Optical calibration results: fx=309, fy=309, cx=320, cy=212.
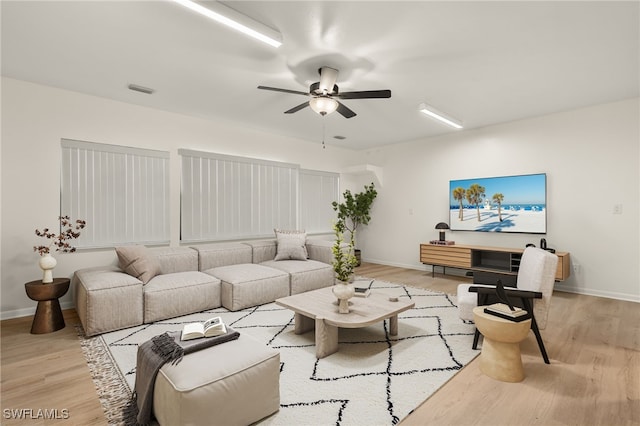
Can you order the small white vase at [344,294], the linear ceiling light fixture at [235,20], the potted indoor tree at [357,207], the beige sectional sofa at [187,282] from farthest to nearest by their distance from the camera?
the potted indoor tree at [357,207], the beige sectional sofa at [187,282], the small white vase at [344,294], the linear ceiling light fixture at [235,20]

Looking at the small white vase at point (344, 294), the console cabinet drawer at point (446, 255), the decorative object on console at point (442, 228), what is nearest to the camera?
the small white vase at point (344, 294)

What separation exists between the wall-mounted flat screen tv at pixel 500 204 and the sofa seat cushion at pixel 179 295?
4.46 meters

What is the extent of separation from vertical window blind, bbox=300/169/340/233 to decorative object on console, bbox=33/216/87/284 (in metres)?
3.74

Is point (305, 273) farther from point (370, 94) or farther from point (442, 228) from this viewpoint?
point (442, 228)

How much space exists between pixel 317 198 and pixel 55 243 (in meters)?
4.46

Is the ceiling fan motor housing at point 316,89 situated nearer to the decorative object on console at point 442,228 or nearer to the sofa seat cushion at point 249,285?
the sofa seat cushion at point 249,285

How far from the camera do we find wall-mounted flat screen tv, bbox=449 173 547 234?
4883mm

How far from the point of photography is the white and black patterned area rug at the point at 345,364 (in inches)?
74.8

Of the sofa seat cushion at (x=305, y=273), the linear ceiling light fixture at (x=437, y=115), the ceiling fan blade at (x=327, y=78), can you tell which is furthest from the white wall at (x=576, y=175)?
the ceiling fan blade at (x=327, y=78)

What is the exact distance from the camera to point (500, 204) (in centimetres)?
529

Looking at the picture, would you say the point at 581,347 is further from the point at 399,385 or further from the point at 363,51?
the point at 363,51

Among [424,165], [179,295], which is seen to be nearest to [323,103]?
[179,295]

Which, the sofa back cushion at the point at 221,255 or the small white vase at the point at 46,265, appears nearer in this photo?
the small white vase at the point at 46,265

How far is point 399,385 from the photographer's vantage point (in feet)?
7.07
